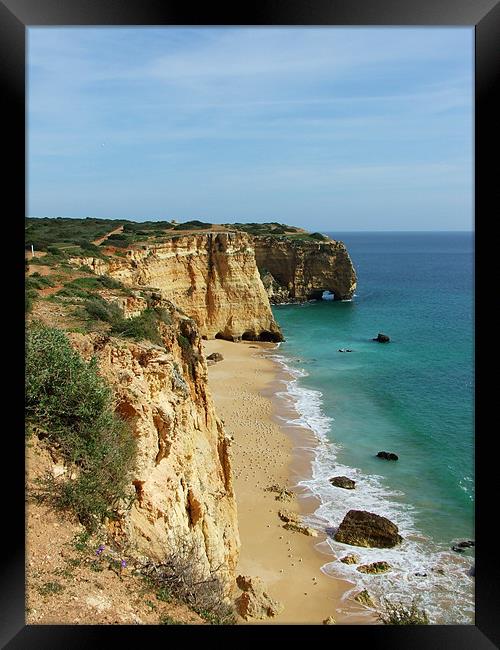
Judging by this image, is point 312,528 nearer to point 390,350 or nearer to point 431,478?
point 431,478

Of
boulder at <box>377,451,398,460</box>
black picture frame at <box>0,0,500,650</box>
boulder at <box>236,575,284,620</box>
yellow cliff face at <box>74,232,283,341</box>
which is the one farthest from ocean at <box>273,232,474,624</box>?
black picture frame at <box>0,0,500,650</box>

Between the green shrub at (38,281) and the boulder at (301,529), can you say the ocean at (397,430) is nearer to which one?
the boulder at (301,529)

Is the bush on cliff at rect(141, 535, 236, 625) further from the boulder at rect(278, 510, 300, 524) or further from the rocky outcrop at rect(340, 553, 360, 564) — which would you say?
the boulder at rect(278, 510, 300, 524)

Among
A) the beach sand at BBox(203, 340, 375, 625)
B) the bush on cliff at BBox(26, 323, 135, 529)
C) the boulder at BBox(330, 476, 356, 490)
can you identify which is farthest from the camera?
the boulder at BBox(330, 476, 356, 490)

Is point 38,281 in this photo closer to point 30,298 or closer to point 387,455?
point 30,298
